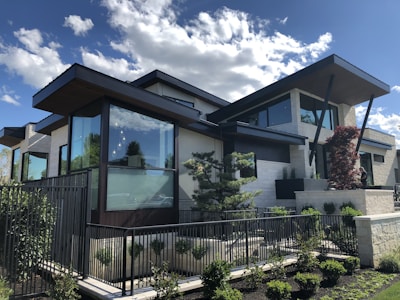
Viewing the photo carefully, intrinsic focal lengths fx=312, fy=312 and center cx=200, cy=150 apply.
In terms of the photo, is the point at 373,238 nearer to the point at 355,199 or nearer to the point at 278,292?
the point at 278,292

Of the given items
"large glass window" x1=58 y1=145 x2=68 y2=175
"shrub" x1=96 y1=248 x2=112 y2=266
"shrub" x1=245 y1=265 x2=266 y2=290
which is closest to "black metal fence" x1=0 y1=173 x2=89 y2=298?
"shrub" x1=96 y1=248 x2=112 y2=266

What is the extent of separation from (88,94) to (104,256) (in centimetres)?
470

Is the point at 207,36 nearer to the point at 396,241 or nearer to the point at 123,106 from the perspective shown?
the point at 123,106

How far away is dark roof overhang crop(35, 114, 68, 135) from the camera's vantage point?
44.5ft

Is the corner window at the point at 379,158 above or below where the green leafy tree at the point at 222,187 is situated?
above

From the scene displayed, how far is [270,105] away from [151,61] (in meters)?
7.39

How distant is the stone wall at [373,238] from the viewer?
26.0ft

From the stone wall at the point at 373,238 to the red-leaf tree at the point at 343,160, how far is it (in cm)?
715

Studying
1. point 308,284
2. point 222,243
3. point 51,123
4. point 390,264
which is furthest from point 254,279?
point 51,123

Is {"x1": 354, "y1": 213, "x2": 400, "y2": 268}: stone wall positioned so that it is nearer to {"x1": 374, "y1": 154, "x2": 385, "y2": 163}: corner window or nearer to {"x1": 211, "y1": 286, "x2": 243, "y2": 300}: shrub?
{"x1": 211, "y1": 286, "x2": 243, "y2": 300}: shrub

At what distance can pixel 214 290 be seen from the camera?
5.29m

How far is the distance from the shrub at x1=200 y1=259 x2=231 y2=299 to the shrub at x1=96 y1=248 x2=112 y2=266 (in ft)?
7.41

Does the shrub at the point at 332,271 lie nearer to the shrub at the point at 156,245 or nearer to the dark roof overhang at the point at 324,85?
the shrub at the point at 156,245

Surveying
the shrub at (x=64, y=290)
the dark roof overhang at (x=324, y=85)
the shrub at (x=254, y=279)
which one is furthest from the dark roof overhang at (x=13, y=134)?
the shrub at (x=254, y=279)
